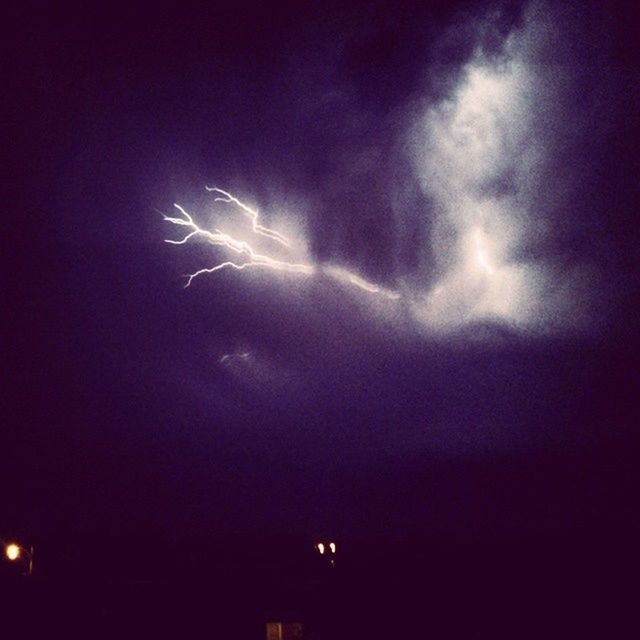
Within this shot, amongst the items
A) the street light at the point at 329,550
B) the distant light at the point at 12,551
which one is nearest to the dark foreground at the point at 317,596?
the street light at the point at 329,550

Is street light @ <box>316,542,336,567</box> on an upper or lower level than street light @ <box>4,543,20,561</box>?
upper

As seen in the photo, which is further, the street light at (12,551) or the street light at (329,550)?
A: the street light at (329,550)

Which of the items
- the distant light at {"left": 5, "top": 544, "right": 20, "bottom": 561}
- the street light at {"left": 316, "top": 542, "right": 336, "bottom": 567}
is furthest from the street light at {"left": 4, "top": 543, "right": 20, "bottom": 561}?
the street light at {"left": 316, "top": 542, "right": 336, "bottom": 567}

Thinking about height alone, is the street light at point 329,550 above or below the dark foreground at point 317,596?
above

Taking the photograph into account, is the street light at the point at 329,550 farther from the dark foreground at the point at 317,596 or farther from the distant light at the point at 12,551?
the distant light at the point at 12,551

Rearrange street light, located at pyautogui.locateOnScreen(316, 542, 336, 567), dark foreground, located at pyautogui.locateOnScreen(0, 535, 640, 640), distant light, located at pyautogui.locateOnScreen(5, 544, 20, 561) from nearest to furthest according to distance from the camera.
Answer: distant light, located at pyautogui.locateOnScreen(5, 544, 20, 561) → dark foreground, located at pyautogui.locateOnScreen(0, 535, 640, 640) → street light, located at pyautogui.locateOnScreen(316, 542, 336, 567)

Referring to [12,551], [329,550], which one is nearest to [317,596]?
[329,550]

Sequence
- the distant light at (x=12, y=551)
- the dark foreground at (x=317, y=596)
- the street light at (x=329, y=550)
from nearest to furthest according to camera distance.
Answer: the distant light at (x=12, y=551) < the dark foreground at (x=317, y=596) < the street light at (x=329, y=550)

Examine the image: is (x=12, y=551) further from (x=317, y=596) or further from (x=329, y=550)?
(x=329, y=550)

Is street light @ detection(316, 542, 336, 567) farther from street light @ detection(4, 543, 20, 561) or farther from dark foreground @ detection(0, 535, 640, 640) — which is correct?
street light @ detection(4, 543, 20, 561)

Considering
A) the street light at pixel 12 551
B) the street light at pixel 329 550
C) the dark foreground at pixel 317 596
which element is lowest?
the dark foreground at pixel 317 596

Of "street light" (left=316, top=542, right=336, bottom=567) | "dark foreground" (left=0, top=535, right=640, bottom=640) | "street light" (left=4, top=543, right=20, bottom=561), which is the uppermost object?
"street light" (left=316, top=542, right=336, bottom=567)

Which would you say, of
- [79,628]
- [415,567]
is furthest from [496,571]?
[79,628]

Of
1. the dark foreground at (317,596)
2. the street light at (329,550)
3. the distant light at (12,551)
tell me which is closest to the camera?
the distant light at (12,551)
